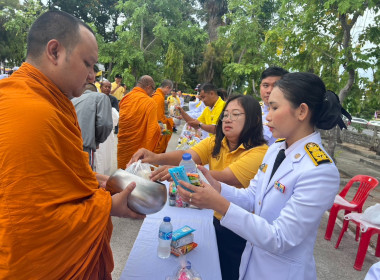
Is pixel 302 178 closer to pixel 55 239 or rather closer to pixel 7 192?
pixel 55 239

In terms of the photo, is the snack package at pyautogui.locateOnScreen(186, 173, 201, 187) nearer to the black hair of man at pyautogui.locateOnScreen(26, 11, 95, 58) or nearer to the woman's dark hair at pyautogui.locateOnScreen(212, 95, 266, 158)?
the black hair of man at pyautogui.locateOnScreen(26, 11, 95, 58)

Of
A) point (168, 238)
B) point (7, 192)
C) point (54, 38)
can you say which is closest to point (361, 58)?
point (168, 238)

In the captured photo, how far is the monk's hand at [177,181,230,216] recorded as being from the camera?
4.18ft

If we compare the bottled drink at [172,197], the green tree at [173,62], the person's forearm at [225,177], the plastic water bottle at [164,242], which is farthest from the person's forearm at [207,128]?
the green tree at [173,62]

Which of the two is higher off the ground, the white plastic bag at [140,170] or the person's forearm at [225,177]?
the white plastic bag at [140,170]

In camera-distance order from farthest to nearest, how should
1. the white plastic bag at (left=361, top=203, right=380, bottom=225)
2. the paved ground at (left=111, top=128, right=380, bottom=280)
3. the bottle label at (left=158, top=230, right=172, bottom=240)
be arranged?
the white plastic bag at (left=361, top=203, right=380, bottom=225), the paved ground at (left=111, top=128, right=380, bottom=280), the bottle label at (left=158, top=230, right=172, bottom=240)

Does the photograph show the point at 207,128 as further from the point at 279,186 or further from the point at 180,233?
the point at 279,186

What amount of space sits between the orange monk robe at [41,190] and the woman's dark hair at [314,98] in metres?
1.15

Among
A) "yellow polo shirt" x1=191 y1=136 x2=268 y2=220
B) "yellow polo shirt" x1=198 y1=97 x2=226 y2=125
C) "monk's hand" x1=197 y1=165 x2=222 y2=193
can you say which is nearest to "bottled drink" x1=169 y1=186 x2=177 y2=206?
"yellow polo shirt" x1=191 y1=136 x2=268 y2=220

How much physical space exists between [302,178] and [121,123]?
419 cm

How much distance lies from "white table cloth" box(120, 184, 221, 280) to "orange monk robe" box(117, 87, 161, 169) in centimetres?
264

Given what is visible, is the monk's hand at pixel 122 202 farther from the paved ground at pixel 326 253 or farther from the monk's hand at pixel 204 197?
the paved ground at pixel 326 253

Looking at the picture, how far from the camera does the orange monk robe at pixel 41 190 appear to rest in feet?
3.07

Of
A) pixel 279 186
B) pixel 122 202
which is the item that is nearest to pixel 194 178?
pixel 122 202
